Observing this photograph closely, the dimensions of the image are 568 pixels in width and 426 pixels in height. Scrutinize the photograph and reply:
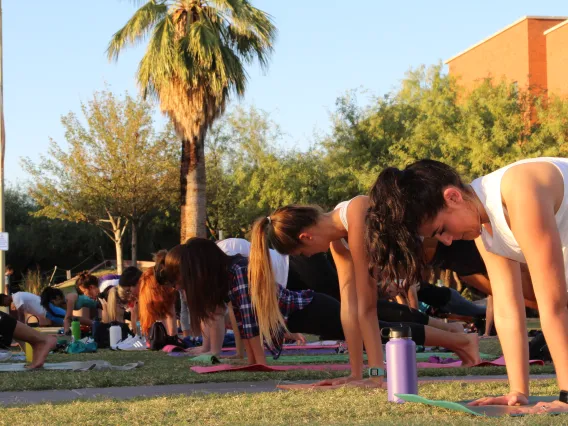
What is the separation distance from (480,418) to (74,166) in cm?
3240

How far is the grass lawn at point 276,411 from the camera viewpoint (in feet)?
12.0

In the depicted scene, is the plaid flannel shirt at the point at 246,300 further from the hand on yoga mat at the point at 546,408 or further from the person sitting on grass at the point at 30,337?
the hand on yoga mat at the point at 546,408

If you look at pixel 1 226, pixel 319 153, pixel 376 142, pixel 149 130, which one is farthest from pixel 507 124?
pixel 1 226

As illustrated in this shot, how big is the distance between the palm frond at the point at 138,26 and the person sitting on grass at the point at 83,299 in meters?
7.34

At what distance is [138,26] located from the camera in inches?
820

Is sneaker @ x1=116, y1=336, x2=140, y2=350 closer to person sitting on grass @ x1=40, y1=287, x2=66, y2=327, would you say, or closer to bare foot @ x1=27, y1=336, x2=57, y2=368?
bare foot @ x1=27, y1=336, x2=57, y2=368

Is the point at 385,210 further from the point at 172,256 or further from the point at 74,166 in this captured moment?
the point at 74,166

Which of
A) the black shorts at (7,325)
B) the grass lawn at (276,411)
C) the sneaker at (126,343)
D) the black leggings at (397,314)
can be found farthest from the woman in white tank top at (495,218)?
the sneaker at (126,343)

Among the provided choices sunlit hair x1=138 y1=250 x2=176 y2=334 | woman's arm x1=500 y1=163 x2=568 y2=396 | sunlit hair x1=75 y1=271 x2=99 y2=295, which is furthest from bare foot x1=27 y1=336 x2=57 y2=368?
sunlit hair x1=75 y1=271 x2=99 y2=295

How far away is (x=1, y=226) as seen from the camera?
2122cm

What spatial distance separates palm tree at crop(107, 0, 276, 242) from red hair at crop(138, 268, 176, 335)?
9360 millimetres

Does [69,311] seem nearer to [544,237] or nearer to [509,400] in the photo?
[509,400]

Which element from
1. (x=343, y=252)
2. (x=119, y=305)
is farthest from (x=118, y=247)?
(x=343, y=252)

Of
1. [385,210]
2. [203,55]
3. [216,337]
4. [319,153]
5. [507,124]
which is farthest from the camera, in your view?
[319,153]
